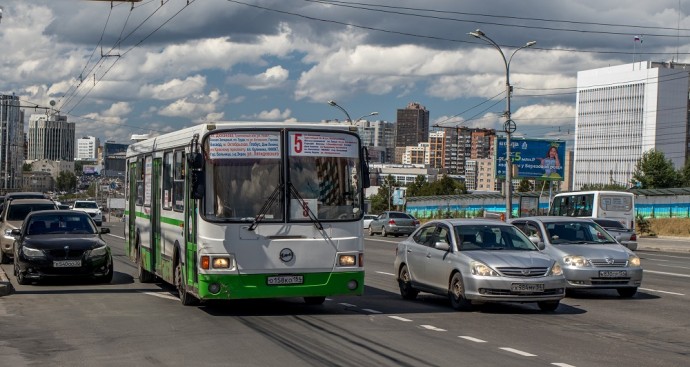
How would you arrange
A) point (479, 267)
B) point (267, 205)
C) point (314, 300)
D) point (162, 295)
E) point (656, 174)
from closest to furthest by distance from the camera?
1. point (267, 205)
2. point (479, 267)
3. point (314, 300)
4. point (162, 295)
5. point (656, 174)

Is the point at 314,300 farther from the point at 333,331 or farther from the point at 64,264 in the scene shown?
the point at 64,264

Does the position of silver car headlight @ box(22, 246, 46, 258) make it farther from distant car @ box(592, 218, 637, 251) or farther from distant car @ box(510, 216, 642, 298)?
distant car @ box(592, 218, 637, 251)

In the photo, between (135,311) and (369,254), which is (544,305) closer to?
(135,311)

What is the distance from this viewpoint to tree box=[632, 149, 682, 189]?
123188 mm

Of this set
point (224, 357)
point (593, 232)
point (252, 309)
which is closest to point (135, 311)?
point (252, 309)

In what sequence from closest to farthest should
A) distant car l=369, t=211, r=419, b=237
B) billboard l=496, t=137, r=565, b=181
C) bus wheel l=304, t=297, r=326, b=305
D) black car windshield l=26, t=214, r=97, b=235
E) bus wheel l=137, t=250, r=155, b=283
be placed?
bus wheel l=304, t=297, r=326, b=305
bus wheel l=137, t=250, r=155, b=283
black car windshield l=26, t=214, r=97, b=235
distant car l=369, t=211, r=419, b=237
billboard l=496, t=137, r=565, b=181

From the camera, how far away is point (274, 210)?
14.6 meters

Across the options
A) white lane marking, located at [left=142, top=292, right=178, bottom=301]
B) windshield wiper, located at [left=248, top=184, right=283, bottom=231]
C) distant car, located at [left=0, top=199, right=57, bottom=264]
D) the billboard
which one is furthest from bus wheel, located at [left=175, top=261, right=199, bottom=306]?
the billboard

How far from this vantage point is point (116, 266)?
26.7 metres

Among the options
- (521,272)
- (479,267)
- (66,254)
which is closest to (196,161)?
(479,267)

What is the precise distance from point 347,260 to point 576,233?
21.7 feet

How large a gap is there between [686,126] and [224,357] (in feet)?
644

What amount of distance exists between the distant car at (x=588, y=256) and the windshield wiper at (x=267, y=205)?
17.2 ft

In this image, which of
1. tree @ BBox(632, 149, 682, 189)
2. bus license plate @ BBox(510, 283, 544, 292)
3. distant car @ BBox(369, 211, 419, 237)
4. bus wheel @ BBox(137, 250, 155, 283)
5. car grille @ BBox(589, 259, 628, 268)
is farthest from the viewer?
tree @ BBox(632, 149, 682, 189)
